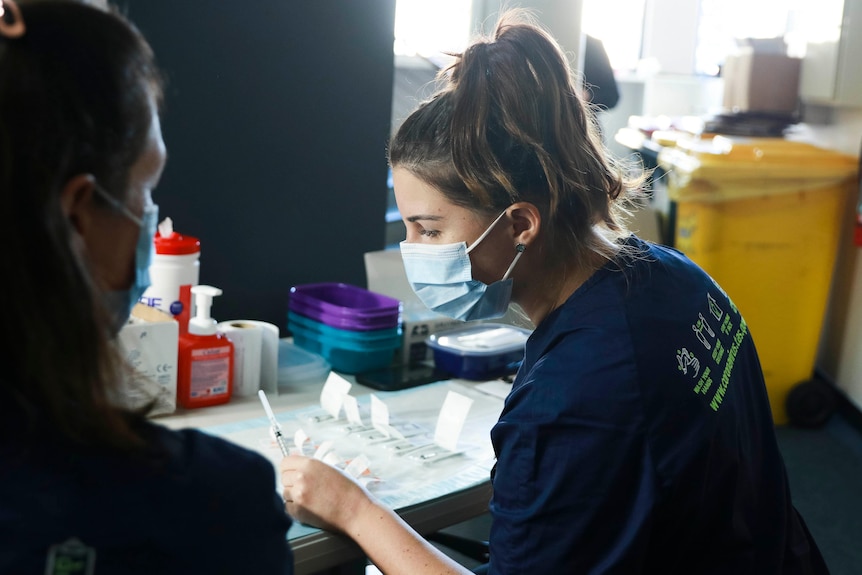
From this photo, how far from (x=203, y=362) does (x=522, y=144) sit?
654mm

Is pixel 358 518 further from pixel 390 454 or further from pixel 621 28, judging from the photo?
pixel 621 28

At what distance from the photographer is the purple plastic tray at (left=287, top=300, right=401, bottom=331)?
1.68m

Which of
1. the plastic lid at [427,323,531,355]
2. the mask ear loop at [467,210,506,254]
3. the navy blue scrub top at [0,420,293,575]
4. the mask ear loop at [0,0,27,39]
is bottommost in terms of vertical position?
the plastic lid at [427,323,531,355]

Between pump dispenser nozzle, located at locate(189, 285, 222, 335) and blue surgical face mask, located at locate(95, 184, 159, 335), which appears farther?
pump dispenser nozzle, located at locate(189, 285, 222, 335)

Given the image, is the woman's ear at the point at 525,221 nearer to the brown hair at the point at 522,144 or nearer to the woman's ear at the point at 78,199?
the brown hair at the point at 522,144

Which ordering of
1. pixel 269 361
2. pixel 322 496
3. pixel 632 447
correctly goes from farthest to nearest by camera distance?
1. pixel 269 361
2. pixel 322 496
3. pixel 632 447

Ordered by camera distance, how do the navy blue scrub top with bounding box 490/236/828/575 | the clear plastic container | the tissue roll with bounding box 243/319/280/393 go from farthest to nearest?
the clear plastic container < the tissue roll with bounding box 243/319/280/393 < the navy blue scrub top with bounding box 490/236/828/575

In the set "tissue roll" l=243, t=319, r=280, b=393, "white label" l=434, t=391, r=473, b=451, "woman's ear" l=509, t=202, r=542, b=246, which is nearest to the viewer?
"woman's ear" l=509, t=202, r=542, b=246

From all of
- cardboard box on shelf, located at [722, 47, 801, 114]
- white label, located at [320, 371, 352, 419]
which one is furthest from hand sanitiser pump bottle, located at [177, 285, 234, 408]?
cardboard box on shelf, located at [722, 47, 801, 114]

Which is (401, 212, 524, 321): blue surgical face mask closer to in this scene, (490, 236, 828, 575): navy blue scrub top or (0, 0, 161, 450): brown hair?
(490, 236, 828, 575): navy blue scrub top

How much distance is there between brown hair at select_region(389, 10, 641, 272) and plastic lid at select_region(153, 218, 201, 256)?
515mm

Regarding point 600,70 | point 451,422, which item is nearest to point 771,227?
point 600,70

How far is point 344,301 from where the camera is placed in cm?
184

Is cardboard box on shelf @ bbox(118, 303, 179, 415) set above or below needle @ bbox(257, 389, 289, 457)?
above
